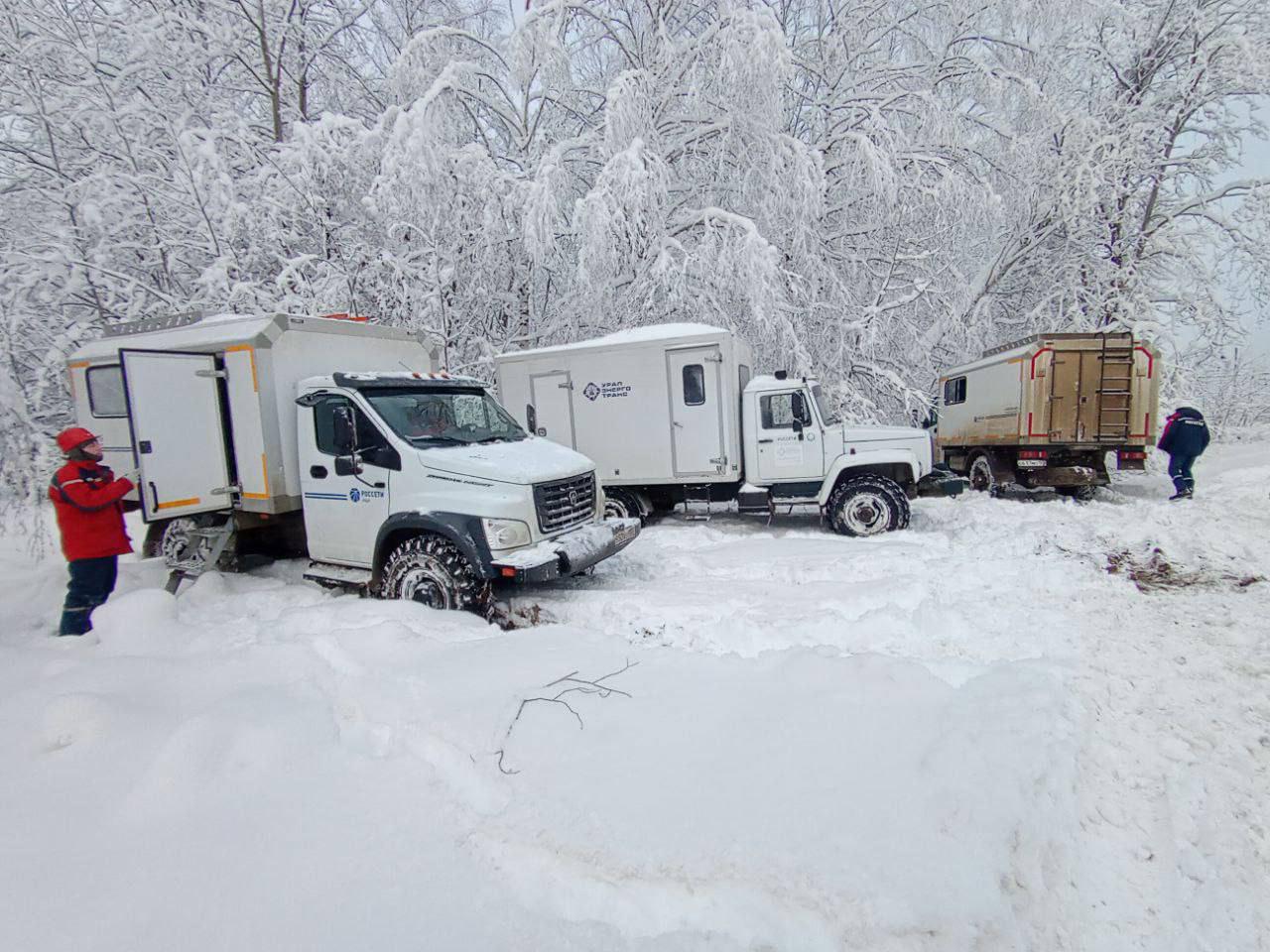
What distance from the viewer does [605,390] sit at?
933 centimetres

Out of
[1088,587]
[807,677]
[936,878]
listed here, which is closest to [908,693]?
[807,677]

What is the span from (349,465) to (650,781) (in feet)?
14.2

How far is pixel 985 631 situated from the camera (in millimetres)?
4508

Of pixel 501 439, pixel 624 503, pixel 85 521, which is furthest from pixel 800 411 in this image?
pixel 85 521

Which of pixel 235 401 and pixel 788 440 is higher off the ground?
pixel 235 401

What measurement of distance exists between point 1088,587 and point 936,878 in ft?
14.9

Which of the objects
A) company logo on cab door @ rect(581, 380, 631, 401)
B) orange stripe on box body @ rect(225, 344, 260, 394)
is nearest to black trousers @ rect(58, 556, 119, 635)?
orange stripe on box body @ rect(225, 344, 260, 394)

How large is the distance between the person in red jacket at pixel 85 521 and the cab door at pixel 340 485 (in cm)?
147

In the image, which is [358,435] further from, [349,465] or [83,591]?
[83,591]

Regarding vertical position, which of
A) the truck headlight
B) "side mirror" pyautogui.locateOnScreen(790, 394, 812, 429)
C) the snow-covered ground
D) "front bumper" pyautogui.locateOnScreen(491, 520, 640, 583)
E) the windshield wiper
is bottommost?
the snow-covered ground

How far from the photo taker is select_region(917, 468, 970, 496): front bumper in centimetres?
851

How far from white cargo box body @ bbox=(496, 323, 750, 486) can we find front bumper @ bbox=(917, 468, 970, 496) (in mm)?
2638

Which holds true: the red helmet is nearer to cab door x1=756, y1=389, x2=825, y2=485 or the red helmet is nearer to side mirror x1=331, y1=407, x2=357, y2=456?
side mirror x1=331, y1=407, x2=357, y2=456

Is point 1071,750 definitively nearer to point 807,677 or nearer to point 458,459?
point 807,677
